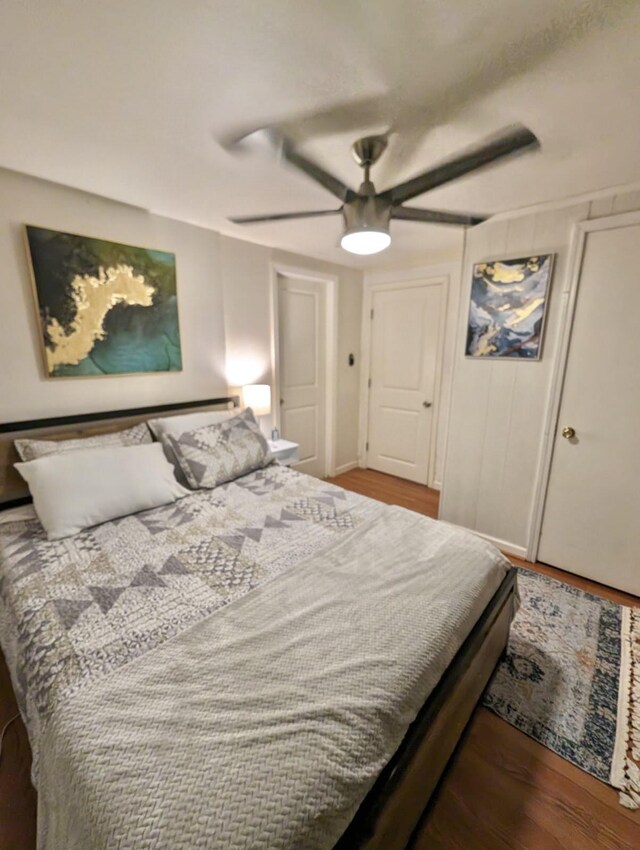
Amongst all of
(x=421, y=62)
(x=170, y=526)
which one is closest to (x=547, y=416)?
(x=421, y=62)

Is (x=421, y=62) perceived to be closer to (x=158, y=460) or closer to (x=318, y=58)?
(x=318, y=58)

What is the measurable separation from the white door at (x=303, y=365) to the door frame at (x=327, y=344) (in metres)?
0.04

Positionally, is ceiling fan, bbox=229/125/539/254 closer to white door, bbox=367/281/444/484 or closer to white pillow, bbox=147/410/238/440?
white pillow, bbox=147/410/238/440

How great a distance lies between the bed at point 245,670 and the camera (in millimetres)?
696

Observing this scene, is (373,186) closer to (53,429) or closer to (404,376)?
(53,429)

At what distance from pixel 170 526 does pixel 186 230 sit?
1984 millimetres

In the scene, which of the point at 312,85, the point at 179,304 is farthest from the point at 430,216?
the point at 179,304

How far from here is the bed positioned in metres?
0.70

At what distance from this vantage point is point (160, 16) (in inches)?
36.7

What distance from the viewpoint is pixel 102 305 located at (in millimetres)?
2098

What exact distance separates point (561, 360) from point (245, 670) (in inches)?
91.5

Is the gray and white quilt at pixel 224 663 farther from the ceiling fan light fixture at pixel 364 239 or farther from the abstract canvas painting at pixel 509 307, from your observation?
the abstract canvas painting at pixel 509 307

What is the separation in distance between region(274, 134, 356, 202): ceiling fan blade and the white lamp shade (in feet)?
5.29

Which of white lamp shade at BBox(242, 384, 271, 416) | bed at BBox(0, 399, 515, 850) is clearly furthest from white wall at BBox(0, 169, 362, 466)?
bed at BBox(0, 399, 515, 850)
